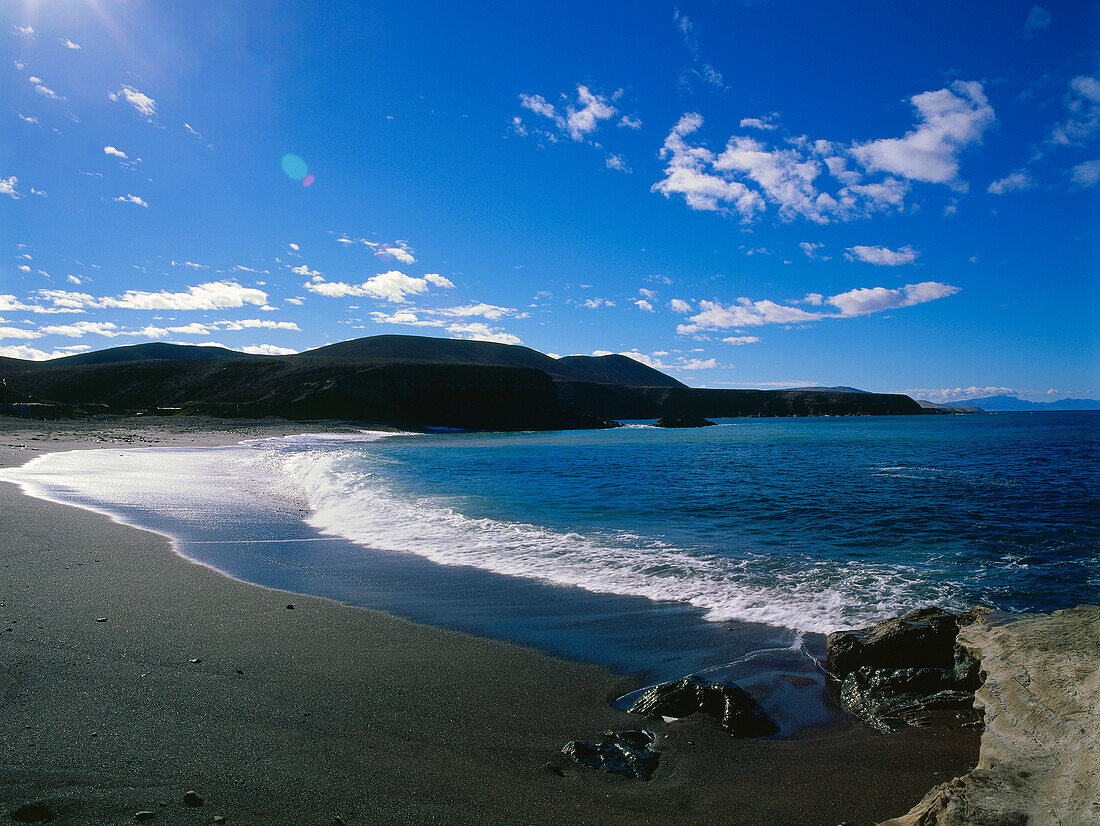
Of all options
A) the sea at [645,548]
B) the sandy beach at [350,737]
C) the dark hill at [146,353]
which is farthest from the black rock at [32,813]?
the dark hill at [146,353]

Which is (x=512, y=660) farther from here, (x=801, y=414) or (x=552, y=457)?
(x=801, y=414)

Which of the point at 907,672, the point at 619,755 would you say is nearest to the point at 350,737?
the point at 619,755

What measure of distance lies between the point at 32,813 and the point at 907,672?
604cm

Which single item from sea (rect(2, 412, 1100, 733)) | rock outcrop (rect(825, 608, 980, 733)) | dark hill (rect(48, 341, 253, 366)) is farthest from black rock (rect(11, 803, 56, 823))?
dark hill (rect(48, 341, 253, 366))

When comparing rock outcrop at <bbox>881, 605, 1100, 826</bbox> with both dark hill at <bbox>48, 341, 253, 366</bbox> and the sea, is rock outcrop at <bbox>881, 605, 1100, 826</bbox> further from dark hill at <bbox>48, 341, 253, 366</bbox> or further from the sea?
dark hill at <bbox>48, 341, 253, 366</bbox>

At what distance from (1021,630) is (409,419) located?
83.4m

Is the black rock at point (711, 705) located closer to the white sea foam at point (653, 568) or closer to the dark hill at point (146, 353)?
the white sea foam at point (653, 568)

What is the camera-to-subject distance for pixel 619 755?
3705 millimetres

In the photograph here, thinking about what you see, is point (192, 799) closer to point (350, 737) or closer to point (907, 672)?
point (350, 737)

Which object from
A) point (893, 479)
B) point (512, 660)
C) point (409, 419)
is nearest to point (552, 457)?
point (893, 479)

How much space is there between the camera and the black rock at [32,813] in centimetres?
262

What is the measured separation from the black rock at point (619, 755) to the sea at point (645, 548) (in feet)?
2.76

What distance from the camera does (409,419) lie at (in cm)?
8419

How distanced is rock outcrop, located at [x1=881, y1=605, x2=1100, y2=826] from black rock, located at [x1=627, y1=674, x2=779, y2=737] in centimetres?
127
